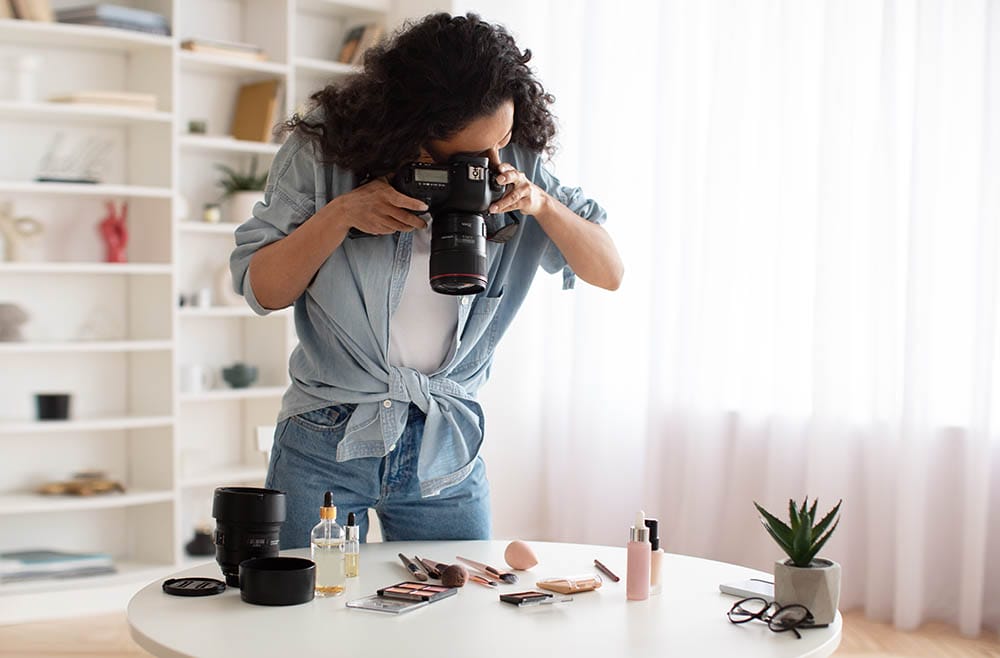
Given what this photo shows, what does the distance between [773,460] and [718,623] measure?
2.19 metres

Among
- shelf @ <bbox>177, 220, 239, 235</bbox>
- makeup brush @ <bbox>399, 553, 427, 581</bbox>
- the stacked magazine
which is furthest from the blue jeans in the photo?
shelf @ <bbox>177, 220, 239, 235</bbox>

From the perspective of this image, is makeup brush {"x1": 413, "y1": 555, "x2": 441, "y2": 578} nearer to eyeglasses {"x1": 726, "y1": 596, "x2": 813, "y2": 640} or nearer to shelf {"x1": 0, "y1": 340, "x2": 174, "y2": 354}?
eyeglasses {"x1": 726, "y1": 596, "x2": 813, "y2": 640}

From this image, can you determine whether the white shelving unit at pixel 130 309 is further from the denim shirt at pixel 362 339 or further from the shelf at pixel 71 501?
the denim shirt at pixel 362 339

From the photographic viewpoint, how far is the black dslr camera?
153cm

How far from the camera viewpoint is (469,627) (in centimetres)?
130

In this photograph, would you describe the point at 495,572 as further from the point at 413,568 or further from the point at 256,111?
the point at 256,111

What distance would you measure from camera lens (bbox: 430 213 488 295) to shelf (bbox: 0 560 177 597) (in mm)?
2387

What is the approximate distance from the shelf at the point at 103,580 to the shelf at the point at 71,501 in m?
0.21

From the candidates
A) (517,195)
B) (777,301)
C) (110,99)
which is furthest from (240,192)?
(517,195)

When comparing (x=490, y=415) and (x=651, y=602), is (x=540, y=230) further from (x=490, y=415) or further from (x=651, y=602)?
(x=490, y=415)

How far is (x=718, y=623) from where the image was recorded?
135 centimetres

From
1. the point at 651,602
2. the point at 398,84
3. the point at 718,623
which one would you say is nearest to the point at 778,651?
the point at 718,623

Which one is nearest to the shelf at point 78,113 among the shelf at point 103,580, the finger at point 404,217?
the shelf at point 103,580

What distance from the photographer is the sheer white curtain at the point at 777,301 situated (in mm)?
3133
